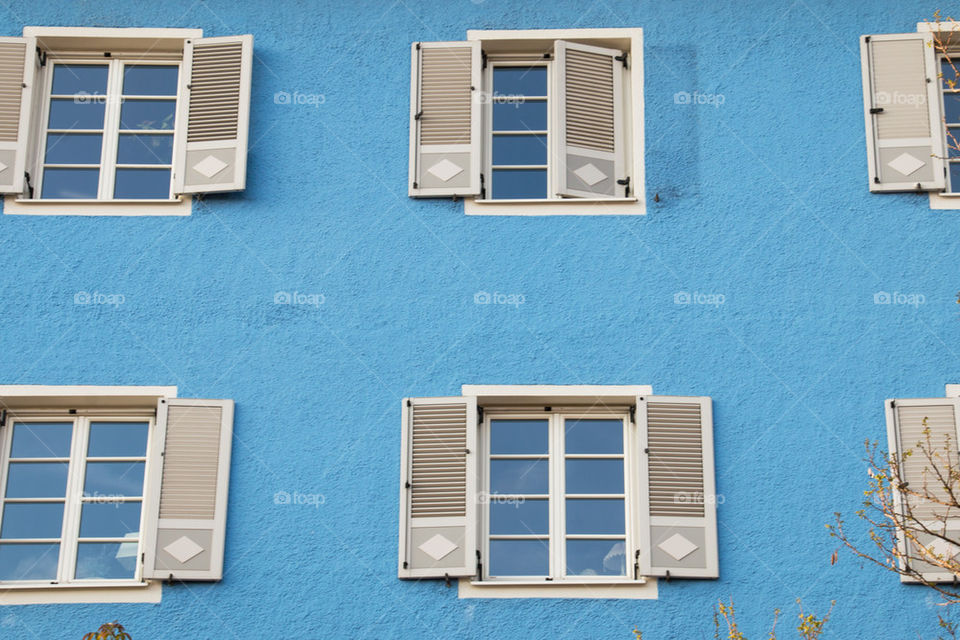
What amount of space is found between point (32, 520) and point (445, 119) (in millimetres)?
3940

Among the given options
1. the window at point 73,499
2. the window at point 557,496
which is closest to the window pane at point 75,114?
the window at point 73,499

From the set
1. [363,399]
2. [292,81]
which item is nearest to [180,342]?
[363,399]

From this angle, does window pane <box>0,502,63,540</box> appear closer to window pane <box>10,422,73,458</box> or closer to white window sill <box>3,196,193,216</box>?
window pane <box>10,422,73,458</box>

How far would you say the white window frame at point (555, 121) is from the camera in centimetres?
1035

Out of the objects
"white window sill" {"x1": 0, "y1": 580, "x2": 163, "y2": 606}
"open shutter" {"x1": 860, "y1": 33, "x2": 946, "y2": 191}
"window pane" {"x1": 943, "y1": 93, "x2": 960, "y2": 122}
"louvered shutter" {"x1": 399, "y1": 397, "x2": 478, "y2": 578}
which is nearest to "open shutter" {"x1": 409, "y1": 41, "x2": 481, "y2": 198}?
"louvered shutter" {"x1": 399, "y1": 397, "x2": 478, "y2": 578}

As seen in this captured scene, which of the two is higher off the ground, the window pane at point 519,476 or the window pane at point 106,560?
the window pane at point 519,476

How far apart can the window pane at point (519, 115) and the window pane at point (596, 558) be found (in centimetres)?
308

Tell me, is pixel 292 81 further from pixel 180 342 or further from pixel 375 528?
pixel 375 528

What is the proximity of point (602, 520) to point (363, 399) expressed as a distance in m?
1.77

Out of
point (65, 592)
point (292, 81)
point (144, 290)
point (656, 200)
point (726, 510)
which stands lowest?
point (65, 592)

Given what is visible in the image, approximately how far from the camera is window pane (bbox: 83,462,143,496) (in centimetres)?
984

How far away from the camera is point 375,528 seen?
9.55 m

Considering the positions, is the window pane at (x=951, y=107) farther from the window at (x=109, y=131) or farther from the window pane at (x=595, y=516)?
the window at (x=109, y=131)

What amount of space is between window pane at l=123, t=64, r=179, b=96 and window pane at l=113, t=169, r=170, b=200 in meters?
0.64
